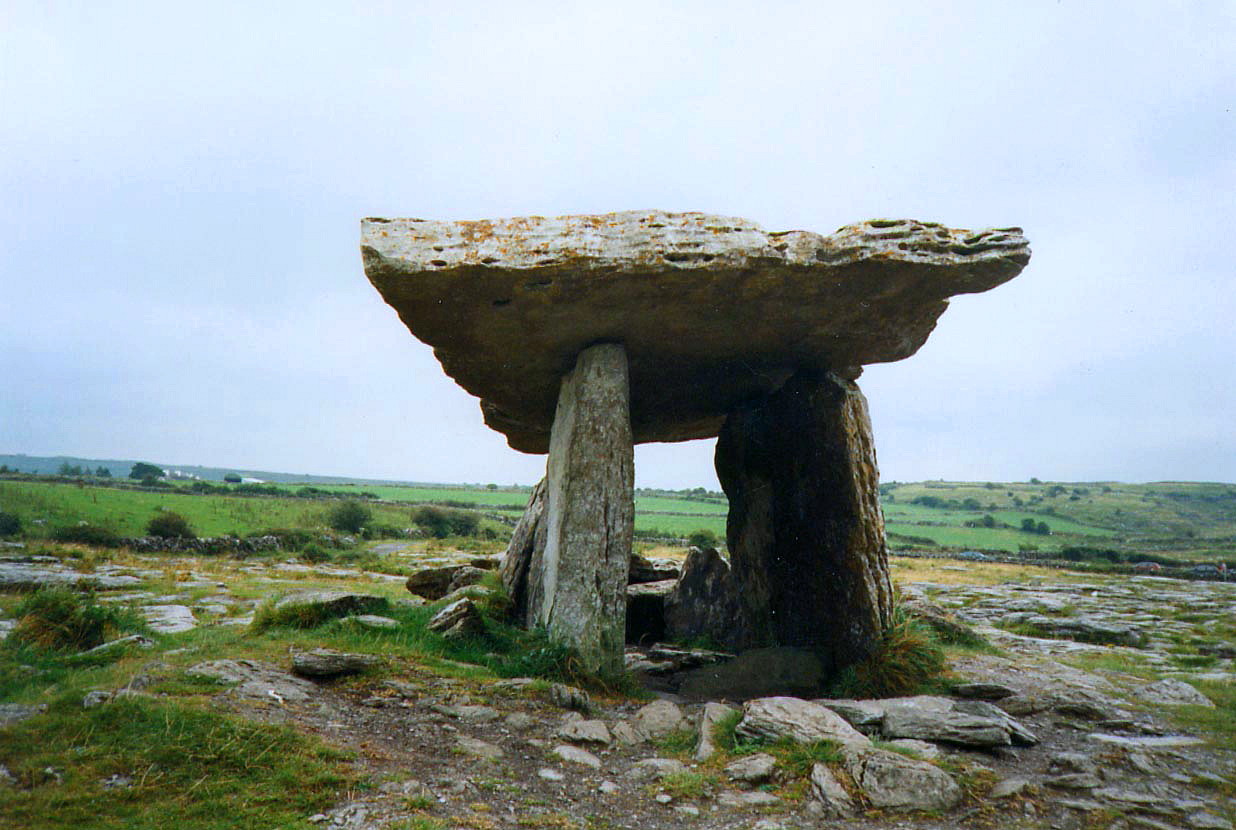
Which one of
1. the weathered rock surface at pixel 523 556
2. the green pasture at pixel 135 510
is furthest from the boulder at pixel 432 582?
the green pasture at pixel 135 510

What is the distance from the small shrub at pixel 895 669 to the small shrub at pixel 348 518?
89.5 ft

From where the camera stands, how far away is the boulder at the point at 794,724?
16.9 ft

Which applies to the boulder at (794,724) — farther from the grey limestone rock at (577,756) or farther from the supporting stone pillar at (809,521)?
the supporting stone pillar at (809,521)

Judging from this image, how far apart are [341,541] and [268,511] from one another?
5.43 m

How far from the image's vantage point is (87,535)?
17.8 m

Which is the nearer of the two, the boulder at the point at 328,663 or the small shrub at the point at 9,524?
Answer: the boulder at the point at 328,663

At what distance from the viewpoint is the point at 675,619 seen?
11906 millimetres

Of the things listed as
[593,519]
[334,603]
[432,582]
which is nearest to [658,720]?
[593,519]

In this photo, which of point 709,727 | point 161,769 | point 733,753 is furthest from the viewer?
point 709,727

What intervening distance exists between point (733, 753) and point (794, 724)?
55cm

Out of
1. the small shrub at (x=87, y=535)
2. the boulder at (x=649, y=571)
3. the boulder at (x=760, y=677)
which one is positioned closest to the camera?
the boulder at (x=760, y=677)

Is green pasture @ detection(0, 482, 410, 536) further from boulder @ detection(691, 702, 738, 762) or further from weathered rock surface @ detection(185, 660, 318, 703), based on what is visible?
boulder @ detection(691, 702, 738, 762)

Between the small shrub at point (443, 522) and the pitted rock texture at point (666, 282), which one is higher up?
the pitted rock texture at point (666, 282)

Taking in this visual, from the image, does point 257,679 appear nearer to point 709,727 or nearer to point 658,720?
point 658,720
